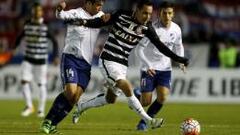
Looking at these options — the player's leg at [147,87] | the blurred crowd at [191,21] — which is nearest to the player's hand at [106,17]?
the player's leg at [147,87]

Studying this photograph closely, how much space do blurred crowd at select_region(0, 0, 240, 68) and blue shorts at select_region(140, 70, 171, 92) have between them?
14.3 metres

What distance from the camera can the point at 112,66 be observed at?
15.1 m

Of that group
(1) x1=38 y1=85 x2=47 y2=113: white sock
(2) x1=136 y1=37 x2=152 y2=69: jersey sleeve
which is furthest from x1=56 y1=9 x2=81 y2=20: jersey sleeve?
(1) x1=38 y1=85 x2=47 y2=113: white sock

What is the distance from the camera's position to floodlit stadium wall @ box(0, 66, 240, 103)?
2844 centimetres

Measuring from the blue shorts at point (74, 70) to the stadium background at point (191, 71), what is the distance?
1.68 m

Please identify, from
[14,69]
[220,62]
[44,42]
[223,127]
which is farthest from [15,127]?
[220,62]

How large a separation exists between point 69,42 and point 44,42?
6.62m

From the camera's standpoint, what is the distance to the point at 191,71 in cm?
2869

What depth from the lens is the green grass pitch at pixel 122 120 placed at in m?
15.8

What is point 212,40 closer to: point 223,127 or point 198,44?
point 198,44

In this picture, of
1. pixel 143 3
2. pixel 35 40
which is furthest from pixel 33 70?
pixel 143 3

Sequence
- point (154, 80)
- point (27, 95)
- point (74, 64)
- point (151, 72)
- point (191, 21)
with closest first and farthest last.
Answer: point (74, 64) → point (151, 72) → point (154, 80) → point (27, 95) → point (191, 21)

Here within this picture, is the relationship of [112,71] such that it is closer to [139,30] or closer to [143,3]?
[139,30]

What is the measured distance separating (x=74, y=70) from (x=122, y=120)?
4788 mm
